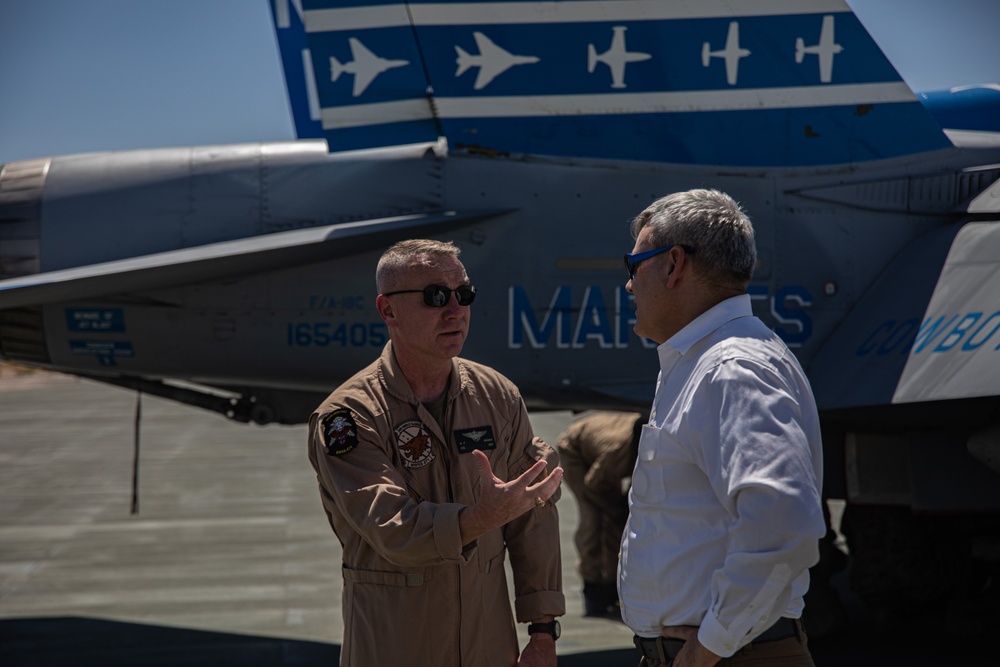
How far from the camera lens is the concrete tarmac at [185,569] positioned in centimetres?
608

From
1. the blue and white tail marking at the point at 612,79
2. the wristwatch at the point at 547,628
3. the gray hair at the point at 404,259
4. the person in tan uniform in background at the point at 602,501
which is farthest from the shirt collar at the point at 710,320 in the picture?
the person in tan uniform in background at the point at 602,501

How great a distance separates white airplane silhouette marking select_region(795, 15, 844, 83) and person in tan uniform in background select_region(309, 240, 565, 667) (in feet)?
11.7

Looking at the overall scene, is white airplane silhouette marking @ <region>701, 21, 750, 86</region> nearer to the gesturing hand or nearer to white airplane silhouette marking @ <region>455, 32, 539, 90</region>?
white airplane silhouette marking @ <region>455, 32, 539, 90</region>

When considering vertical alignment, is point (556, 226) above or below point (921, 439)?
above

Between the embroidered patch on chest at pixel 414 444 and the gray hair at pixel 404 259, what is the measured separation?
0.42 meters

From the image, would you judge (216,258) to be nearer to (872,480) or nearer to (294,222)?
(294,222)

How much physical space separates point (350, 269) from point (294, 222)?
1.51ft

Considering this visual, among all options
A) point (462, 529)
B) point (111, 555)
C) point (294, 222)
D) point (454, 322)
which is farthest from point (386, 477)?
point (111, 555)

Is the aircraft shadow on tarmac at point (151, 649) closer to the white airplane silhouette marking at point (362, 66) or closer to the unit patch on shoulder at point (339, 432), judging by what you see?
the white airplane silhouette marking at point (362, 66)

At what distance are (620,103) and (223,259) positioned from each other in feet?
8.08

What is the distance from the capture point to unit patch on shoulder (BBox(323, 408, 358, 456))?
2.63 m

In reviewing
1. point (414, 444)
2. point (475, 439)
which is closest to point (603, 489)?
point (475, 439)

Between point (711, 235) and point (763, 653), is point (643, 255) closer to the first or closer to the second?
point (711, 235)

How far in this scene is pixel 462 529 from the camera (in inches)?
98.0
